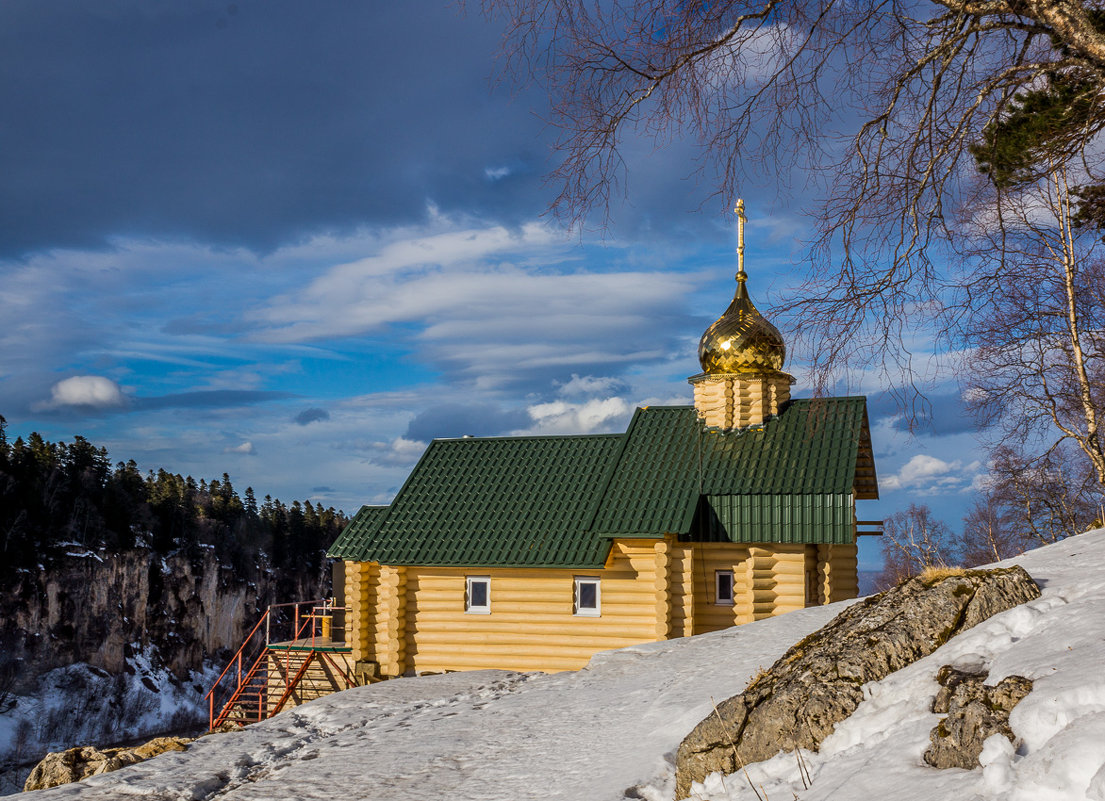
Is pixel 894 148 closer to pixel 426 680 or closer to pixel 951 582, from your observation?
pixel 951 582

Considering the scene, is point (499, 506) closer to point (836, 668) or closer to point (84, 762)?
point (84, 762)

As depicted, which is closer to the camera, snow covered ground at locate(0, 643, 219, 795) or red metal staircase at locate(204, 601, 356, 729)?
red metal staircase at locate(204, 601, 356, 729)

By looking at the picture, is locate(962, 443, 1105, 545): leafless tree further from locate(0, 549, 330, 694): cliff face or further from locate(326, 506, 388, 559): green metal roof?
locate(0, 549, 330, 694): cliff face

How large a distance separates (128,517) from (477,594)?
51.8 metres

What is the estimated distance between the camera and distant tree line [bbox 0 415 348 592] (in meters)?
56.7

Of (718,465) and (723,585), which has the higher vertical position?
(718,465)

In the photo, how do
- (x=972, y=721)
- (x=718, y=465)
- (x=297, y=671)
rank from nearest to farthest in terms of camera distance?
(x=972, y=721) → (x=718, y=465) → (x=297, y=671)

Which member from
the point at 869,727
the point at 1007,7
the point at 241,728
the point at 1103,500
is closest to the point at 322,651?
the point at 241,728

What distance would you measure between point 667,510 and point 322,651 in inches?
423

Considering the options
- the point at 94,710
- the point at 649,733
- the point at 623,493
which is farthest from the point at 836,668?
the point at 94,710

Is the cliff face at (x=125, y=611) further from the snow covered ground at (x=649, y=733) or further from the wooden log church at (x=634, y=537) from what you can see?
the snow covered ground at (x=649, y=733)

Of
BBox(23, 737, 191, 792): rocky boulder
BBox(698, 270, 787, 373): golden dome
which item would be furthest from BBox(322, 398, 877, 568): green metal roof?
BBox(23, 737, 191, 792): rocky boulder

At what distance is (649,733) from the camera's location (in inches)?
378

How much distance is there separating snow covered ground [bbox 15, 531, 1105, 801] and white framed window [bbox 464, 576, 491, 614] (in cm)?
449
